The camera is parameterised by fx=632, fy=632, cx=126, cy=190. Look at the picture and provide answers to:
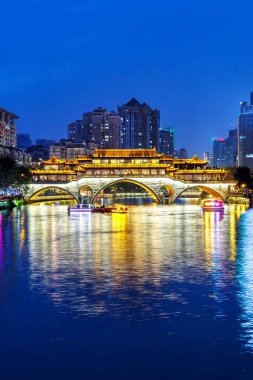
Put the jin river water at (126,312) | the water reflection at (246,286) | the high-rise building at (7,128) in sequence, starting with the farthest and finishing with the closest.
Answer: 1. the high-rise building at (7,128)
2. the water reflection at (246,286)
3. the jin river water at (126,312)

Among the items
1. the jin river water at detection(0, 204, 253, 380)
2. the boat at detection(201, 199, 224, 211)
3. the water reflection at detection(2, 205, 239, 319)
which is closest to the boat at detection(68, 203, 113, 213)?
the boat at detection(201, 199, 224, 211)

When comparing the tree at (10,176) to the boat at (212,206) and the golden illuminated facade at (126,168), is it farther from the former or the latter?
the boat at (212,206)

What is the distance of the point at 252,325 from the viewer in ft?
58.0

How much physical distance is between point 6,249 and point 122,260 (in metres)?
8.55

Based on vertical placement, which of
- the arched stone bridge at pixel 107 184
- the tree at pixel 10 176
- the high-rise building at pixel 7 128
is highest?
the high-rise building at pixel 7 128

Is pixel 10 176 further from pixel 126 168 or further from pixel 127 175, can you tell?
pixel 126 168

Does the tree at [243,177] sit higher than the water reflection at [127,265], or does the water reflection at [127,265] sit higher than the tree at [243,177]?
the tree at [243,177]

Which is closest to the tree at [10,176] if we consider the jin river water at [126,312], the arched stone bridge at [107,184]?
the arched stone bridge at [107,184]

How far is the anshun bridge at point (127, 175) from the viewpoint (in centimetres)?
10531

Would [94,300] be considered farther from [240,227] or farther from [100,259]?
[240,227]

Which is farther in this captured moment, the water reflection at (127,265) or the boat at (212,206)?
the boat at (212,206)

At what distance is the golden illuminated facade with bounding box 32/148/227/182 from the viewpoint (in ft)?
368

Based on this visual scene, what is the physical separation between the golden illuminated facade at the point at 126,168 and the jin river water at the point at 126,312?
243 feet

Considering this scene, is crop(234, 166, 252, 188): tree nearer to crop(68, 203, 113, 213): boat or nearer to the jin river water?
crop(68, 203, 113, 213): boat
